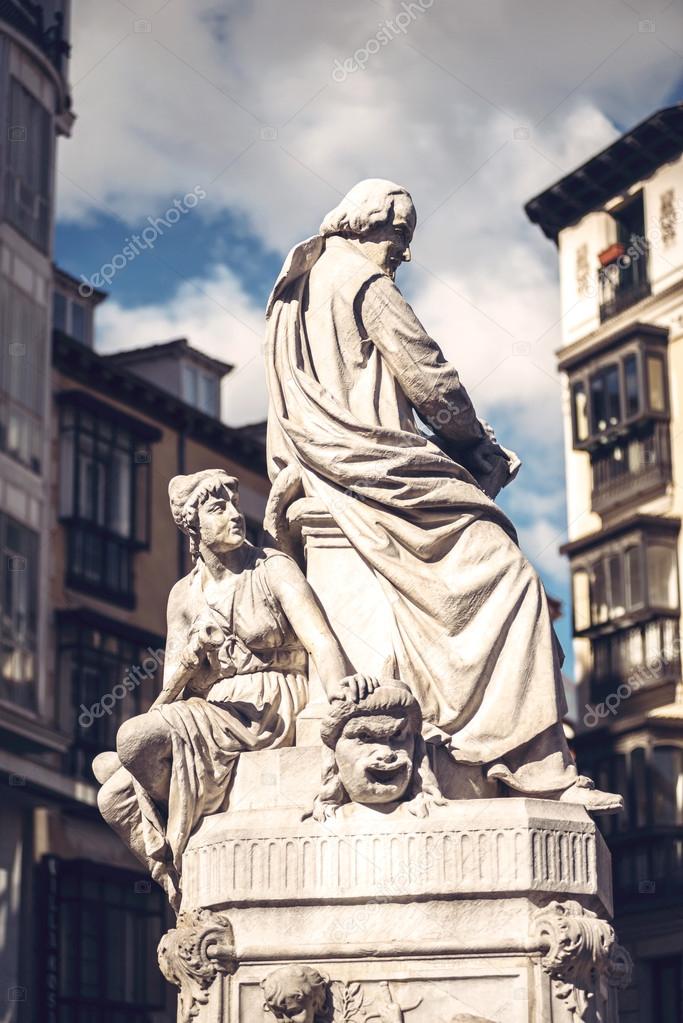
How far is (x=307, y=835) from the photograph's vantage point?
405 inches

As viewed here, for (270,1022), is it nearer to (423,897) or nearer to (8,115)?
(423,897)

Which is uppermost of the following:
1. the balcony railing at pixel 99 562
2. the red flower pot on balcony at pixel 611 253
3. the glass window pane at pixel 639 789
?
the red flower pot on balcony at pixel 611 253

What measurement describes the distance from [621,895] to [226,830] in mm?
36691

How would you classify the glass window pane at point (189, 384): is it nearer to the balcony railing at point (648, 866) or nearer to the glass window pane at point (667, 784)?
the glass window pane at point (667, 784)

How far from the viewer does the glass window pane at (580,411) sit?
53969 millimetres

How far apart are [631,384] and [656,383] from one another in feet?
2.01

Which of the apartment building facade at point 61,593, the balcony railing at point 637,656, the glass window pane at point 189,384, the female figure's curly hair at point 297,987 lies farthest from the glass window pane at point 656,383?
the female figure's curly hair at point 297,987

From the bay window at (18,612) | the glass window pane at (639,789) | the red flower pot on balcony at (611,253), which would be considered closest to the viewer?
the bay window at (18,612)

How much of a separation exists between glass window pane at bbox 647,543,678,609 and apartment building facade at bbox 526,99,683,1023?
0.02 m

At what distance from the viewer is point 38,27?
42.9m

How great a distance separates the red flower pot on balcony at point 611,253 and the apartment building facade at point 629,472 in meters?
0.04

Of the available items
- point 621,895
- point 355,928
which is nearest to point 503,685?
point 355,928

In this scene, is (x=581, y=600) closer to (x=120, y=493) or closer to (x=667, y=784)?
(x=667, y=784)

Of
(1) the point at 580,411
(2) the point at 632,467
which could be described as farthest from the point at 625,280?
(2) the point at 632,467
